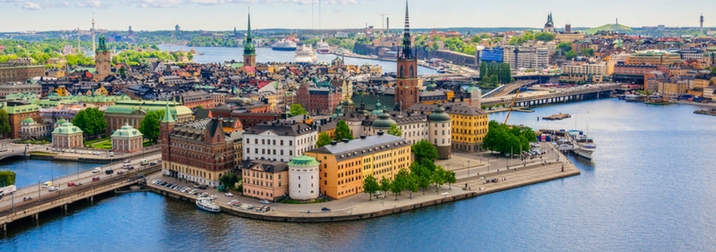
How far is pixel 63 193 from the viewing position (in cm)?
4819

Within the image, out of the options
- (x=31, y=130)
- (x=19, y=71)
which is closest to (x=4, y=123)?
(x=31, y=130)

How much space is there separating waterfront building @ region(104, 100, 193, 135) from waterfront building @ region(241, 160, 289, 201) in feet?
82.7

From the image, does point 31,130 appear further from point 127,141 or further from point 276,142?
point 276,142

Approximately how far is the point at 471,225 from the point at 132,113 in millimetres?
38065

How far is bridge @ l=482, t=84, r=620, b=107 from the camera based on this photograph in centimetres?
10725

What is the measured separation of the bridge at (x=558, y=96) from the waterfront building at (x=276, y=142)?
55.6 meters

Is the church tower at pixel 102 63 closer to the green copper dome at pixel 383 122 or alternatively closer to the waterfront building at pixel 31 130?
the waterfront building at pixel 31 130

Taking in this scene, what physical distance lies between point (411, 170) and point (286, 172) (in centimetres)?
750

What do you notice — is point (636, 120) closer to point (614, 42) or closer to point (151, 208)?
point (151, 208)

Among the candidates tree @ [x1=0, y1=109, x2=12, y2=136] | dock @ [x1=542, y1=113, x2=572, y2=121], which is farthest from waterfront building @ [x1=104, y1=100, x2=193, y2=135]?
dock @ [x1=542, y1=113, x2=572, y2=121]

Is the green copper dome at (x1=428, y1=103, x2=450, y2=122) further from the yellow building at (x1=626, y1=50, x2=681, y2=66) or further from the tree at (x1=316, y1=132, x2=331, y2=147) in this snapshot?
the yellow building at (x1=626, y1=50, x2=681, y2=66)

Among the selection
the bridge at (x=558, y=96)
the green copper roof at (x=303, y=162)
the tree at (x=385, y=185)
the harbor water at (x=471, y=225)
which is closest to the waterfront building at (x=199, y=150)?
the harbor water at (x=471, y=225)

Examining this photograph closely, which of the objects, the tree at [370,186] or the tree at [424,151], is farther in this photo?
the tree at [424,151]

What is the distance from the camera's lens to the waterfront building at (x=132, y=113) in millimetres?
71938
